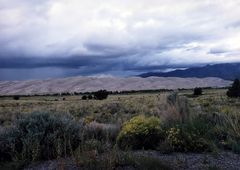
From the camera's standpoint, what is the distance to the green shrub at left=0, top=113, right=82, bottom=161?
12180 millimetres

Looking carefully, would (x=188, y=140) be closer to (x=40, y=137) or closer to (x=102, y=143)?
(x=102, y=143)

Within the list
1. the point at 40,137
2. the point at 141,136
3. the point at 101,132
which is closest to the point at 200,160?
the point at 141,136

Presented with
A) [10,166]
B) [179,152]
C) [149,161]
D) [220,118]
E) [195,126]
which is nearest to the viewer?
[149,161]

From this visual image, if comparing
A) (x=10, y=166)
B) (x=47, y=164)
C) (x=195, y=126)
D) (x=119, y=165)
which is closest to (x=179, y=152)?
(x=195, y=126)

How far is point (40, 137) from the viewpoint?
12.7 metres

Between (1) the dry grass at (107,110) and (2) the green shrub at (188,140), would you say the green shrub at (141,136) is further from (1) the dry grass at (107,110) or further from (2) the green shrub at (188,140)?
(1) the dry grass at (107,110)

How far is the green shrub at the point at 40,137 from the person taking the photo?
12.2m

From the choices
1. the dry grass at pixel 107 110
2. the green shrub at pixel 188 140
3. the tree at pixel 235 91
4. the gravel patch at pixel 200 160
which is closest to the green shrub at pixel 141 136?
the green shrub at pixel 188 140

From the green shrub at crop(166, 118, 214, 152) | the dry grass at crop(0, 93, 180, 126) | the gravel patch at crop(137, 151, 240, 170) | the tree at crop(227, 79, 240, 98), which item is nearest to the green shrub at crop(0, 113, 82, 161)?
the gravel patch at crop(137, 151, 240, 170)

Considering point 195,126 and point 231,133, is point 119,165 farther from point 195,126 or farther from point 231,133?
point 231,133

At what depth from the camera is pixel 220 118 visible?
16.9m

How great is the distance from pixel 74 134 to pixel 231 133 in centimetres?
522

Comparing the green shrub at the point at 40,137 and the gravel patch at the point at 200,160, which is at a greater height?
the green shrub at the point at 40,137

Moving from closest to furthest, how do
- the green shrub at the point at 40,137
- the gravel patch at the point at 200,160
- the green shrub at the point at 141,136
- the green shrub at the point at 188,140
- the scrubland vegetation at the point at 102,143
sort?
the gravel patch at the point at 200,160, the scrubland vegetation at the point at 102,143, the green shrub at the point at 40,137, the green shrub at the point at 188,140, the green shrub at the point at 141,136
